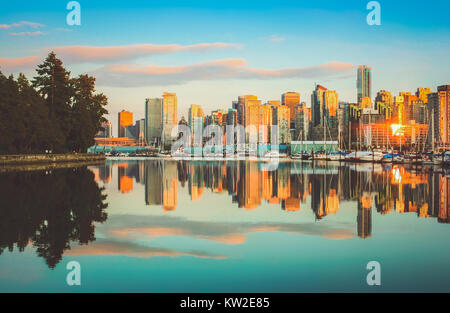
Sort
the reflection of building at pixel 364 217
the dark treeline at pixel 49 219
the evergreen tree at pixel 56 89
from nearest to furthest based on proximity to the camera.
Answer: the dark treeline at pixel 49 219 → the reflection of building at pixel 364 217 → the evergreen tree at pixel 56 89

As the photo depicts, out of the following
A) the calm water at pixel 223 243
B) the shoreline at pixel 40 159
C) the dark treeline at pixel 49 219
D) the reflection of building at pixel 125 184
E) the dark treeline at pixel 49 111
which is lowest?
the reflection of building at pixel 125 184

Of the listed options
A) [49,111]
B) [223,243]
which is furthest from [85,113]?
[223,243]

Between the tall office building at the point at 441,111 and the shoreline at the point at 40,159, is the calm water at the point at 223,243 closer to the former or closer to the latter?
the shoreline at the point at 40,159

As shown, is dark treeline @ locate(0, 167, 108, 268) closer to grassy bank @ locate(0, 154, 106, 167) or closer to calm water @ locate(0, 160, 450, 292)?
calm water @ locate(0, 160, 450, 292)

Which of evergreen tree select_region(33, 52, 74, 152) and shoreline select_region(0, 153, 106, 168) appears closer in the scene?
→ shoreline select_region(0, 153, 106, 168)

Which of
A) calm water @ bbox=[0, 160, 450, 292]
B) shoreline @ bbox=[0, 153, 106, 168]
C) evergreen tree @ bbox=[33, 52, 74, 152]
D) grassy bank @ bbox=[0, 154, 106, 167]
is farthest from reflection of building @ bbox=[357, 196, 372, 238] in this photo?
evergreen tree @ bbox=[33, 52, 74, 152]

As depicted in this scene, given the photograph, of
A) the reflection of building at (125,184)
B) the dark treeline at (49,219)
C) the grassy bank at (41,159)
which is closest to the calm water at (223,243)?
the dark treeline at (49,219)
